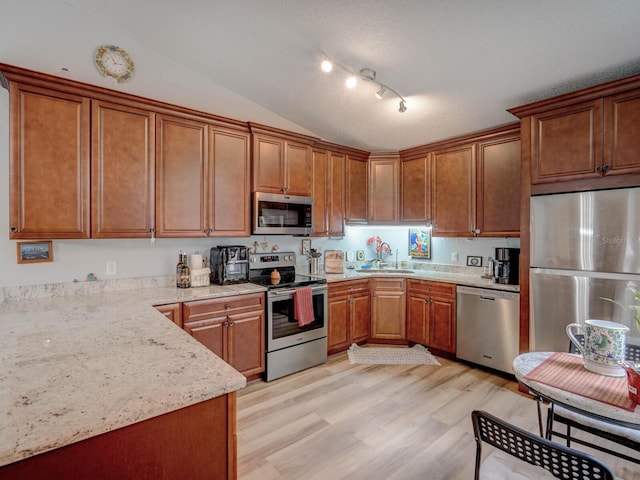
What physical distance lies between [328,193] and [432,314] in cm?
185

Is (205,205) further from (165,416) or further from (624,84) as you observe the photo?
(624,84)

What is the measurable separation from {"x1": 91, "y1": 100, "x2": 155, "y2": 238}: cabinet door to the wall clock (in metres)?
0.27

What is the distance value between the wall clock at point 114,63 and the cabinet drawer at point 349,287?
2.67 meters

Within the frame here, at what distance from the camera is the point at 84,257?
2.69 meters

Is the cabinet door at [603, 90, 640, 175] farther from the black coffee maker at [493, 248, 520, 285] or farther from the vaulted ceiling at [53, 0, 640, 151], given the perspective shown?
the black coffee maker at [493, 248, 520, 285]

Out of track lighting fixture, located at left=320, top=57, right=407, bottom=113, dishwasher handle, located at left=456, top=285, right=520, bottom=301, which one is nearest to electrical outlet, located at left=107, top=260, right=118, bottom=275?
track lighting fixture, located at left=320, top=57, right=407, bottom=113

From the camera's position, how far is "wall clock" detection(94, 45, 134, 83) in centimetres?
253

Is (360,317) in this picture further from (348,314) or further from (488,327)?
(488,327)

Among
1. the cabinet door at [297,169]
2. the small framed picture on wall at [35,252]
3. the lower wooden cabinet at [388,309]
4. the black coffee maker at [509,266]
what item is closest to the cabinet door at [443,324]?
the lower wooden cabinet at [388,309]

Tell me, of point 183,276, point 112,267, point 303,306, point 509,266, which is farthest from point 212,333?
point 509,266

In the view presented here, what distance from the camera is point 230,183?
3176 millimetres

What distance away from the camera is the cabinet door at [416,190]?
13.2 feet

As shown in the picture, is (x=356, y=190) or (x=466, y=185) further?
(x=356, y=190)

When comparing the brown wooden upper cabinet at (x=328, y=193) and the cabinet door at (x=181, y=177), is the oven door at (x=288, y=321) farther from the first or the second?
the cabinet door at (x=181, y=177)
